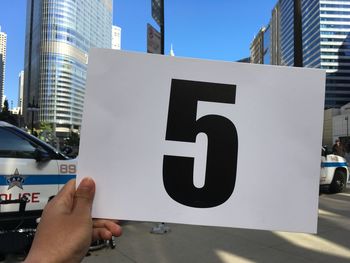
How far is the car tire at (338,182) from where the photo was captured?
12.7 metres

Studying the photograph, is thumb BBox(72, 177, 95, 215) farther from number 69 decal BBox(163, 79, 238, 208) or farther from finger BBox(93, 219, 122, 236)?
number 69 decal BBox(163, 79, 238, 208)

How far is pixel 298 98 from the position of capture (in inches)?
67.1

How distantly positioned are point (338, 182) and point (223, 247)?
7900mm

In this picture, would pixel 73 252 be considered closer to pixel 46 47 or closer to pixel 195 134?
pixel 195 134

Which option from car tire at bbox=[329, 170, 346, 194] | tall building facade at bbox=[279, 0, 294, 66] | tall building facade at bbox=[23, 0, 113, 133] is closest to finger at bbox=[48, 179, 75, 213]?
tall building facade at bbox=[279, 0, 294, 66]

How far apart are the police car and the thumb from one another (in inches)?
178

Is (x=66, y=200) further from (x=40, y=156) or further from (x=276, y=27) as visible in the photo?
(x=276, y=27)

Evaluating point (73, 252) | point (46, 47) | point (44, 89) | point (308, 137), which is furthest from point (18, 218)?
point (44, 89)

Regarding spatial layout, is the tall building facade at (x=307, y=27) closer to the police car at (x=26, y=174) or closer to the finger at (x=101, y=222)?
the police car at (x=26, y=174)

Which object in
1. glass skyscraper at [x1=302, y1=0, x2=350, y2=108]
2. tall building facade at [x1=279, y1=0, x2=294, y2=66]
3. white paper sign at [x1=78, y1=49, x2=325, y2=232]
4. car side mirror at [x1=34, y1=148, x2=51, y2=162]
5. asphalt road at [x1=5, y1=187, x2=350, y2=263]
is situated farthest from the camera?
glass skyscraper at [x1=302, y1=0, x2=350, y2=108]

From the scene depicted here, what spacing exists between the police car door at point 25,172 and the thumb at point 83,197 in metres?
4.52

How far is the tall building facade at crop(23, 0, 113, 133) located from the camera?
29.3m

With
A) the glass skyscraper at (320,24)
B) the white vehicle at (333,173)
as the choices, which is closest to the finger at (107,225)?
the glass skyscraper at (320,24)

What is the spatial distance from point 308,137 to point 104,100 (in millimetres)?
841
